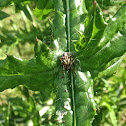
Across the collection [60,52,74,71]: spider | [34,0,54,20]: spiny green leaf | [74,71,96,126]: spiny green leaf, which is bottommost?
[74,71,96,126]: spiny green leaf

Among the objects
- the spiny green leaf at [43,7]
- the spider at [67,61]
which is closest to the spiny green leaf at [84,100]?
the spider at [67,61]

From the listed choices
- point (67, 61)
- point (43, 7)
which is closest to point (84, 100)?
point (67, 61)

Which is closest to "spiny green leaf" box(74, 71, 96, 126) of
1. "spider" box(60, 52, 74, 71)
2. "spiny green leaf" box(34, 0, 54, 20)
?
"spider" box(60, 52, 74, 71)

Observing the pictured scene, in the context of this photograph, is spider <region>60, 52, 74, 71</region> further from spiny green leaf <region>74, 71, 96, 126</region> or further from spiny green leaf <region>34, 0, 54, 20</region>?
spiny green leaf <region>34, 0, 54, 20</region>

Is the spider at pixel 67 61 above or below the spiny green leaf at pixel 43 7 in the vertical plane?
below

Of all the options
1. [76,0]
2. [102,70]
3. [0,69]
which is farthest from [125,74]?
[0,69]

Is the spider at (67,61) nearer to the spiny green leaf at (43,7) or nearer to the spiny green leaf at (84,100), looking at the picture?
the spiny green leaf at (84,100)

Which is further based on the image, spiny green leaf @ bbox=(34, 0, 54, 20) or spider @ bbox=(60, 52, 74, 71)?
spiny green leaf @ bbox=(34, 0, 54, 20)

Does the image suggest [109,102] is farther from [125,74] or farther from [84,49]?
[84,49]
